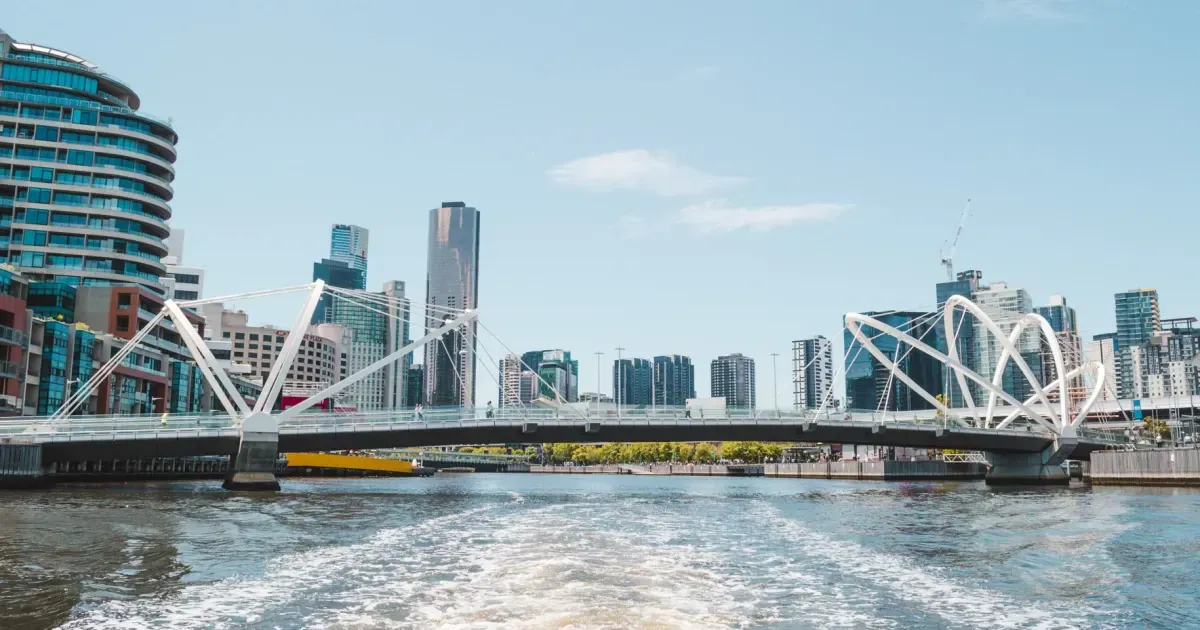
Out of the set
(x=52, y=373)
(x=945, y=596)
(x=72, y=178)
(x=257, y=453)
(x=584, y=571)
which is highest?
(x=72, y=178)

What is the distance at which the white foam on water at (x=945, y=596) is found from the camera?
19.2m

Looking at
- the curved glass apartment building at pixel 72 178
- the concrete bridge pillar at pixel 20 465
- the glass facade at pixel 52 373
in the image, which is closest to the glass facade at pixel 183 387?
the curved glass apartment building at pixel 72 178

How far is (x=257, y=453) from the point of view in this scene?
245 ft

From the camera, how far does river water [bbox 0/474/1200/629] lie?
19.1 m

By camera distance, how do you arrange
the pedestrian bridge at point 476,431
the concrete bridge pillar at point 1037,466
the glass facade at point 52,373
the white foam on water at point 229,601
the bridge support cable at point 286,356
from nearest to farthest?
the white foam on water at point 229,601, the pedestrian bridge at point 476,431, the bridge support cable at point 286,356, the glass facade at point 52,373, the concrete bridge pillar at point 1037,466

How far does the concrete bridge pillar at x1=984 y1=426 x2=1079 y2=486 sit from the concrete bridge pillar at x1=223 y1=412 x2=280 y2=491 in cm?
8067

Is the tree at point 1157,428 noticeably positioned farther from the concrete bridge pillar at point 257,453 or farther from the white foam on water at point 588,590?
the white foam on water at point 588,590

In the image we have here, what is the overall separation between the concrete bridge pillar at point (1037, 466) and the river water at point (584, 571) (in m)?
65.7

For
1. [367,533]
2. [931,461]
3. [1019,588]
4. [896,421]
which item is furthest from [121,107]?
[1019,588]

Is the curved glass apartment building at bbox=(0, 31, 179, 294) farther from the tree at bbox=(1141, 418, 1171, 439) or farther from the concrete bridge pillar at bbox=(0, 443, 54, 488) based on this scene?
the tree at bbox=(1141, 418, 1171, 439)

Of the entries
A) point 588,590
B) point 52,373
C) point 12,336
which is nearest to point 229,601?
point 588,590

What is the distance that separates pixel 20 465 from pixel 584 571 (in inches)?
2386

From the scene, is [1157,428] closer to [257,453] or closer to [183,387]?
[257,453]

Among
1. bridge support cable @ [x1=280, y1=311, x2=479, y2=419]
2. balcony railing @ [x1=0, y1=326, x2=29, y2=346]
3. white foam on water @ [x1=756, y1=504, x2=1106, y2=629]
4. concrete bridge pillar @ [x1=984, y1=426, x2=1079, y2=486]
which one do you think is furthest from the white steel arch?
balcony railing @ [x1=0, y1=326, x2=29, y2=346]
